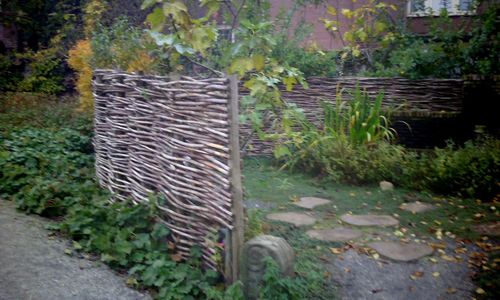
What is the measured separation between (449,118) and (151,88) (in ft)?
16.1

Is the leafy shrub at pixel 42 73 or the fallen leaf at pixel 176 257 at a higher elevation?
the leafy shrub at pixel 42 73

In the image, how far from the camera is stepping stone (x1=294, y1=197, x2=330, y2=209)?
6.13m

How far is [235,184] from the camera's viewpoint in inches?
156

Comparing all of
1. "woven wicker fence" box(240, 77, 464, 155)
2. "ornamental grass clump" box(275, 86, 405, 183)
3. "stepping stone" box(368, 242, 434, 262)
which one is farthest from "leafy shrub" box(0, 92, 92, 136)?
"stepping stone" box(368, 242, 434, 262)

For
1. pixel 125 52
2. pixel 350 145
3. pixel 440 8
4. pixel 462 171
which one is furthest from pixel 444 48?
pixel 125 52

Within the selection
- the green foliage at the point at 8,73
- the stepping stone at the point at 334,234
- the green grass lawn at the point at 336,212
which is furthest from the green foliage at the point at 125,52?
the green foliage at the point at 8,73

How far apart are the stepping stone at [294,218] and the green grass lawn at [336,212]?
9 cm

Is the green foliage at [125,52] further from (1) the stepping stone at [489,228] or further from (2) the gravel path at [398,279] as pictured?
(1) the stepping stone at [489,228]

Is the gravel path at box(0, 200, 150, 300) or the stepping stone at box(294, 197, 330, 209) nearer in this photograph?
the gravel path at box(0, 200, 150, 300)

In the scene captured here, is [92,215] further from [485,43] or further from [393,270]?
[485,43]

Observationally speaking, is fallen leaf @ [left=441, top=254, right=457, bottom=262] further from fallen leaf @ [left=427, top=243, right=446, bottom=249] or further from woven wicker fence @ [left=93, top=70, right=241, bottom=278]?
woven wicker fence @ [left=93, top=70, right=241, bottom=278]

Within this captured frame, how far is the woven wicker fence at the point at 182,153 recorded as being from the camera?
157 inches

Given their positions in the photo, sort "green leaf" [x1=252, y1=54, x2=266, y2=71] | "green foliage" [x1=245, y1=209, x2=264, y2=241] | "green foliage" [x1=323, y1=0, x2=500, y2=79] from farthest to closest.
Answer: "green foliage" [x1=323, y1=0, x2=500, y2=79] < "green leaf" [x1=252, y1=54, x2=266, y2=71] < "green foliage" [x1=245, y1=209, x2=264, y2=241]

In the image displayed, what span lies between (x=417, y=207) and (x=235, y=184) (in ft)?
9.38
